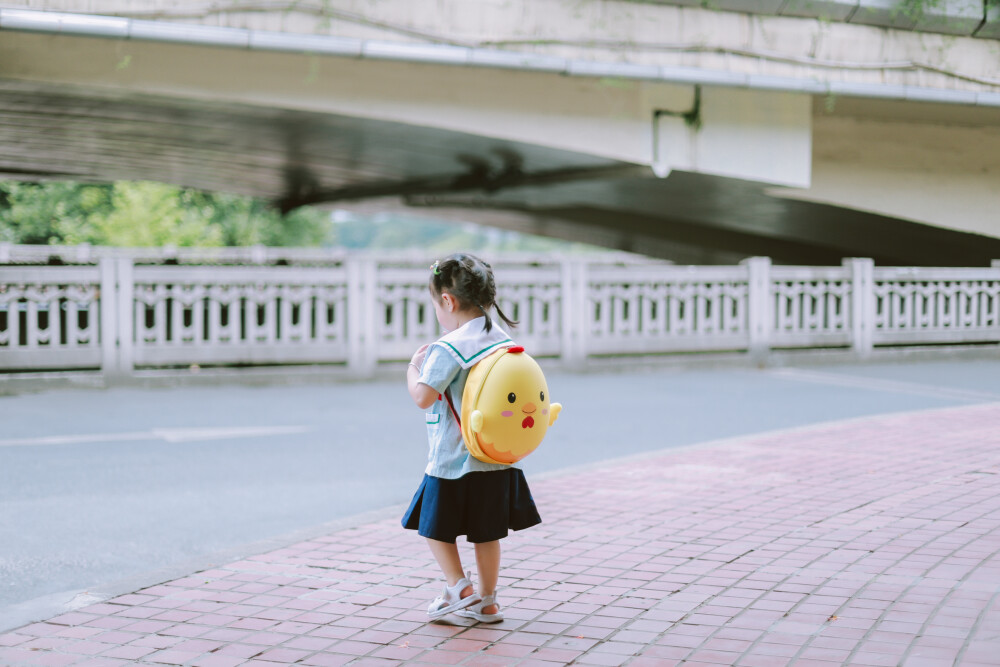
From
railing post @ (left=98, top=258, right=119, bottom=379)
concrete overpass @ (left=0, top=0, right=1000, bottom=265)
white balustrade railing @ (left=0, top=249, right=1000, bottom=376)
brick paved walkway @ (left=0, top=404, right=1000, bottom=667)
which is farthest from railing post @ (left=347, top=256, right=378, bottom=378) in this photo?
brick paved walkway @ (left=0, top=404, right=1000, bottom=667)

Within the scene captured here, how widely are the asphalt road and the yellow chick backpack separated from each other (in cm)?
176

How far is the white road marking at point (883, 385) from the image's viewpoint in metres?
11.9

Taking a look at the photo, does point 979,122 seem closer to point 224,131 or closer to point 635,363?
point 635,363

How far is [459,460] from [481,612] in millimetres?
577

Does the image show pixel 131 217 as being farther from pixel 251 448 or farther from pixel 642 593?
pixel 642 593

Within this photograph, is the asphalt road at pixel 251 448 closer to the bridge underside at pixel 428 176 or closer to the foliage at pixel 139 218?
the bridge underside at pixel 428 176

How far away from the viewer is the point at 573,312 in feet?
46.4

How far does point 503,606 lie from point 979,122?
61.2 feet

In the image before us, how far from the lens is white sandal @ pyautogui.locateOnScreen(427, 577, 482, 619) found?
13.6 ft

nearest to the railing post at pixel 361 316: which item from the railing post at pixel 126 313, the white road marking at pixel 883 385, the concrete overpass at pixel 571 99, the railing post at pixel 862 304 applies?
the railing post at pixel 126 313

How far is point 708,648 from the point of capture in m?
3.84

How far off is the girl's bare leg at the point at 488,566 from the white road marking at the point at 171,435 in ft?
16.9

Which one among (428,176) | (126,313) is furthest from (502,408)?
(428,176)

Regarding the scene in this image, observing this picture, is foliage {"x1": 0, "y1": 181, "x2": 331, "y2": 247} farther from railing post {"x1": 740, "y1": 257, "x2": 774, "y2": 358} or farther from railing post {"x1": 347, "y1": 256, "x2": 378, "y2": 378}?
railing post {"x1": 347, "y1": 256, "x2": 378, "y2": 378}
